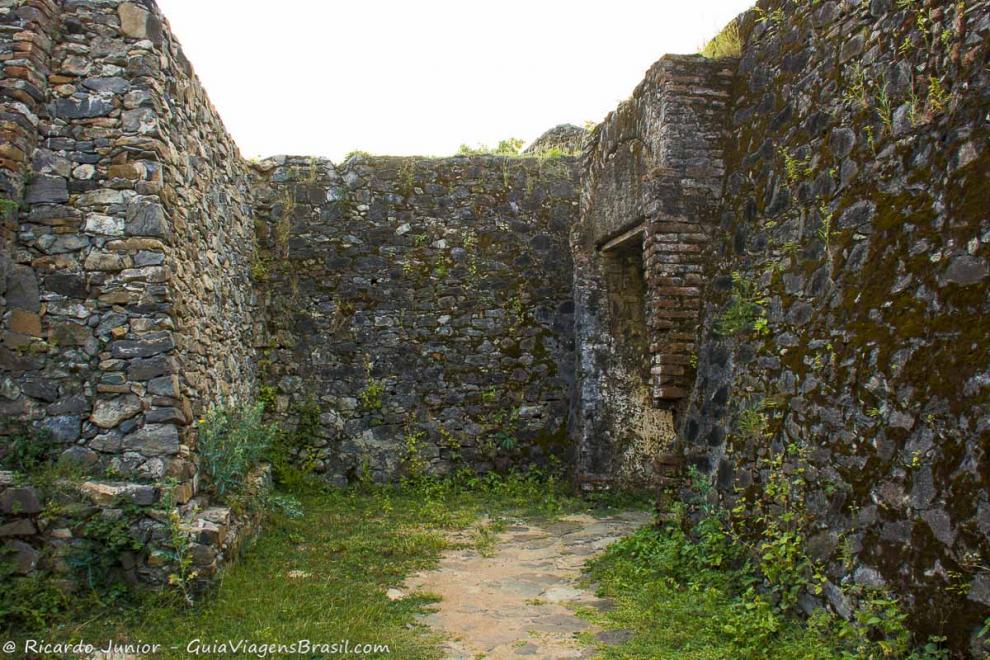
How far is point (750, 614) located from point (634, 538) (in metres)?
1.84

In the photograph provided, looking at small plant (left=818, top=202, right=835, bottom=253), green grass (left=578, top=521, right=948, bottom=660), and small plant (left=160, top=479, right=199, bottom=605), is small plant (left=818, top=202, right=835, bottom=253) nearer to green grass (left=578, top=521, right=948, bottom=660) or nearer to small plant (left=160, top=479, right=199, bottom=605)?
green grass (left=578, top=521, right=948, bottom=660)

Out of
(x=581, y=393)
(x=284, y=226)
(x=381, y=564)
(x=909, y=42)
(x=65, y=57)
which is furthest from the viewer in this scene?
(x=284, y=226)

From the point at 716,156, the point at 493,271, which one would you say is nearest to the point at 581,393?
the point at 493,271

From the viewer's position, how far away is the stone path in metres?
4.25

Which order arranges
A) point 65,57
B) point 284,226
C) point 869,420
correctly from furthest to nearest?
point 284,226, point 65,57, point 869,420

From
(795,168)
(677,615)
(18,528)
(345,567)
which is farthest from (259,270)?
(677,615)

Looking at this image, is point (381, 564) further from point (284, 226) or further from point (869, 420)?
point (284, 226)

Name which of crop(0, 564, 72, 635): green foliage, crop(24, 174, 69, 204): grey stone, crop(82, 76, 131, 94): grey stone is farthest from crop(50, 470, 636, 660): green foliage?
crop(82, 76, 131, 94): grey stone

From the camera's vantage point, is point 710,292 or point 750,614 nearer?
point 750,614

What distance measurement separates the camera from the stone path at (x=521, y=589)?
13.9ft

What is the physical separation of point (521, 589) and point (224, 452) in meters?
2.52

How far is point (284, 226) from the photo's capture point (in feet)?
29.9

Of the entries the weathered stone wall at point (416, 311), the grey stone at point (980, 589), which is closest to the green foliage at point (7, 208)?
the weathered stone wall at point (416, 311)

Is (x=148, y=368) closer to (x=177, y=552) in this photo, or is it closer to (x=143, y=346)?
(x=143, y=346)
